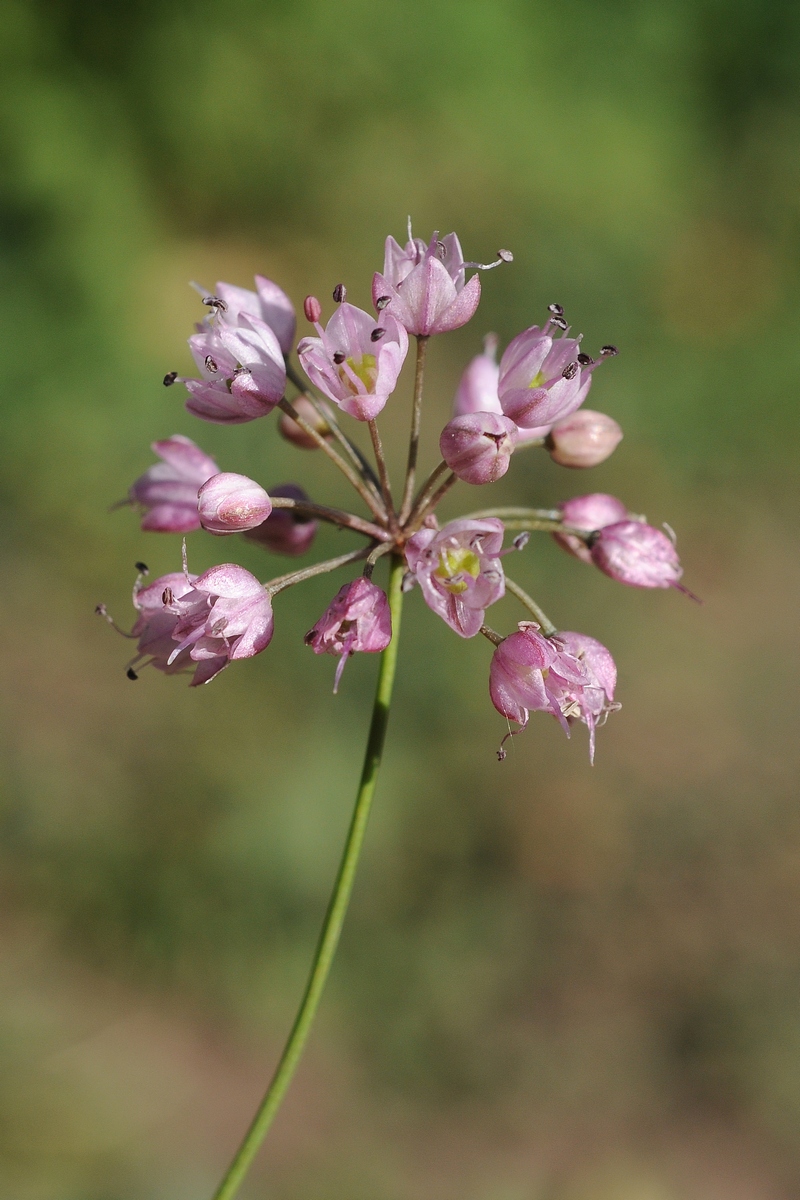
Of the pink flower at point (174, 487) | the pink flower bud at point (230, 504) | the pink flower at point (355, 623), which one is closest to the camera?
the pink flower at point (355, 623)

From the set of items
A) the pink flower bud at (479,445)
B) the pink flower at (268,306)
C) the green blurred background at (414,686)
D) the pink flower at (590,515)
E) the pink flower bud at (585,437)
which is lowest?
the green blurred background at (414,686)

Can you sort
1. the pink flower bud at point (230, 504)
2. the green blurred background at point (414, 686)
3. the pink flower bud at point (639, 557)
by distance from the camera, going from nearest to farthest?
1. the pink flower bud at point (230, 504)
2. the pink flower bud at point (639, 557)
3. the green blurred background at point (414, 686)

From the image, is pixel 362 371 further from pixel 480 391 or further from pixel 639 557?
pixel 639 557

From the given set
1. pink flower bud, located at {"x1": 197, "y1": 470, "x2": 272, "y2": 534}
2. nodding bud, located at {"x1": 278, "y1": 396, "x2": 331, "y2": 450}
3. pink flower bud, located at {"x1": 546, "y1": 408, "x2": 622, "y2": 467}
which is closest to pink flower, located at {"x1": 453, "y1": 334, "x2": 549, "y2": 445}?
pink flower bud, located at {"x1": 546, "y1": 408, "x2": 622, "y2": 467}

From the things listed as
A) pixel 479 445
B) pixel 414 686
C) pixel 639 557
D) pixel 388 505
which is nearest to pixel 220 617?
pixel 388 505

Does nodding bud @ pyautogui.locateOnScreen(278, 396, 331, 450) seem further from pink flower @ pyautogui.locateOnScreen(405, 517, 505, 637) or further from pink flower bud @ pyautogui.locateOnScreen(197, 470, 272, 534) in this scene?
pink flower @ pyautogui.locateOnScreen(405, 517, 505, 637)

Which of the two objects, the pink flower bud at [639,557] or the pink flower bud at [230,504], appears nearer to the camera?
the pink flower bud at [230,504]

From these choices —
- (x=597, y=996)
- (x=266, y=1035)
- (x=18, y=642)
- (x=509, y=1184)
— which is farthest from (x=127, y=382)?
(x=509, y=1184)

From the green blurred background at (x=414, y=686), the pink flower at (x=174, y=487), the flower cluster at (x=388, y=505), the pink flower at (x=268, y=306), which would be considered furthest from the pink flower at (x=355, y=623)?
the green blurred background at (x=414, y=686)

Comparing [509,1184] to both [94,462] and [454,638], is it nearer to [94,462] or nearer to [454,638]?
[454,638]

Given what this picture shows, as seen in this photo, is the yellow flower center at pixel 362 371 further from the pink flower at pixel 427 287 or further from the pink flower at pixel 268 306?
the pink flower at pixel 268 306
